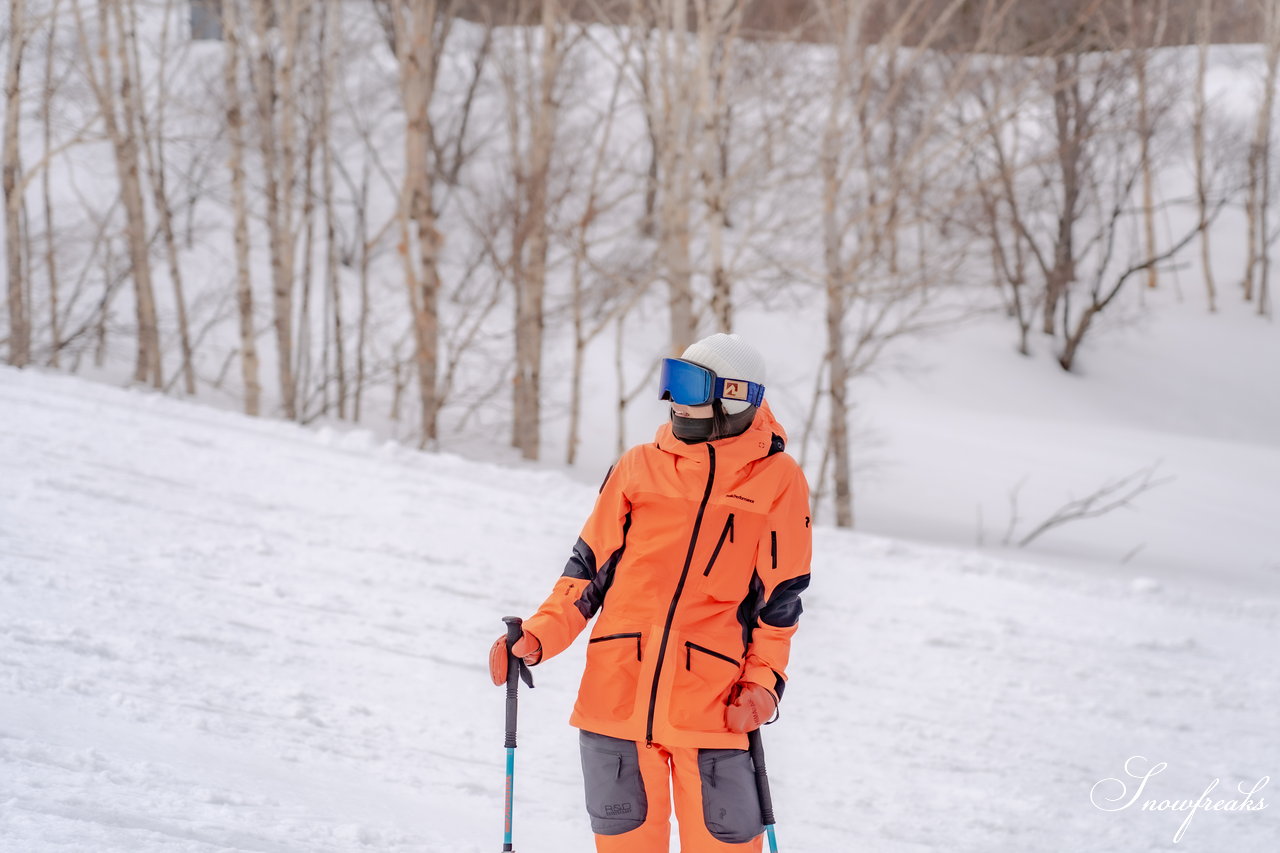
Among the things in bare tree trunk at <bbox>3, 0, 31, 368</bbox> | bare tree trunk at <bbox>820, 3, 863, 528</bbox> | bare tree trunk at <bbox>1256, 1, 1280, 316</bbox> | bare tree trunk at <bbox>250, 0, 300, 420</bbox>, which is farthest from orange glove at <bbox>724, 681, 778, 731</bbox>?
bare tree trunk at <bbox>1256, 1, 1280, 316</bbox>

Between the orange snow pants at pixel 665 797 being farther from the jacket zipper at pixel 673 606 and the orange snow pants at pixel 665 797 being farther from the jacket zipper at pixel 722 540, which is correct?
the jacket zipper at pixel 722 540

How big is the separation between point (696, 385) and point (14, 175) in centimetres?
1374

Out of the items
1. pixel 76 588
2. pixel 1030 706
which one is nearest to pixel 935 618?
Answer: pixel 1030 706

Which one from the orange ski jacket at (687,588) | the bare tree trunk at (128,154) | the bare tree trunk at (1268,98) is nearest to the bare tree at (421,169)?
the bare tree trunk at (128,154)

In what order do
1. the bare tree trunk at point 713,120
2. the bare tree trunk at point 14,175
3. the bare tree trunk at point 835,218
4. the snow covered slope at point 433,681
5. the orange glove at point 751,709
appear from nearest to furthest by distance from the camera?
the orange glove at point 751,709 → the snow covered slope at point 433,681 → the bare tree trunk at point 713,120 → the bare tree trunk at point 835,218 → the bare tree trunk at point 14,175

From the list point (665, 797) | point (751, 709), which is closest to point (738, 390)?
point (751, 709)

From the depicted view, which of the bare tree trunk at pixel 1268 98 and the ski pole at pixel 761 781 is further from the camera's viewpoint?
the bare tree trunk at pixel 1268 98

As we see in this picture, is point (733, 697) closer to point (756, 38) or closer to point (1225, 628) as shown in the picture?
point (1225, 628)

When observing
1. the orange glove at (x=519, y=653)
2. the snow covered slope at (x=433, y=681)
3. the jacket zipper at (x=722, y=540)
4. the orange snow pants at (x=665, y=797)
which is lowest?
the snow covered slope at (x=433, y=681)

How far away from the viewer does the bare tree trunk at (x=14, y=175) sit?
12.2m

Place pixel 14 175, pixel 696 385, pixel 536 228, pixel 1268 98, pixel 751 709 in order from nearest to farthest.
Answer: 1. pixel 751 709
2. pixel 696 385
3. pixel 14 175
4. pixel 536 228
5. pixel 1268 98

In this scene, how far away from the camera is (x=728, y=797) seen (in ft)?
7.63

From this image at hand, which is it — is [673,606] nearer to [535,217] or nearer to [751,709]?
[751,709]

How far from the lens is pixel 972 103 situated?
84.1 feet
